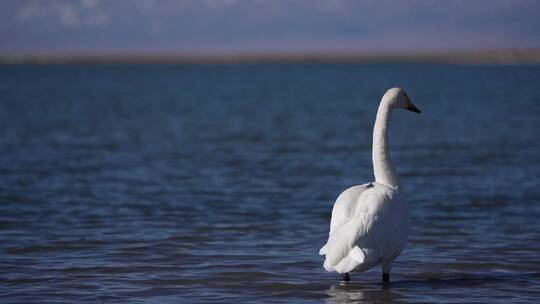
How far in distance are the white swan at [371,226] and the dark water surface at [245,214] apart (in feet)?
1.44

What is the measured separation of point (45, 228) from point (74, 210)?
1781mm

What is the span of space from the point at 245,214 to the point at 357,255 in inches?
229

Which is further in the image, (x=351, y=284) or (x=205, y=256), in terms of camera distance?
(x=205, y=256)

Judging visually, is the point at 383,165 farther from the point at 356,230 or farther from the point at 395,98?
the point at 356,230

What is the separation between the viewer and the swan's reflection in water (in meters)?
10.3

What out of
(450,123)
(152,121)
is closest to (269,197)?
(450,123)

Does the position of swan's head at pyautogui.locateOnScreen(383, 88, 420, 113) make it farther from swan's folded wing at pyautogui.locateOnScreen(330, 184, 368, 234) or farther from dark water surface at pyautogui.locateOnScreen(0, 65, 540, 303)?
dark water surface at pyautogui.locateOnScreen(0, 65, 540, 303)

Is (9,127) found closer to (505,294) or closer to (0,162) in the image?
(0,162)

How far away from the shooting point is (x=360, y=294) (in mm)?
10562

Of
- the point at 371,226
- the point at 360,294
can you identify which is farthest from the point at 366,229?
the point at 360,294

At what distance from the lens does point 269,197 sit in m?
17.6

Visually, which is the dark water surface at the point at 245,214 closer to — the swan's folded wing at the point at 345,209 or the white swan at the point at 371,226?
the white swan at the point at 371,226

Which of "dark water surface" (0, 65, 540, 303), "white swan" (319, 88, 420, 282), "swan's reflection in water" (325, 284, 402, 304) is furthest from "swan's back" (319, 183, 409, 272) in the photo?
"dark water surface" (0, 65, 540, 303)

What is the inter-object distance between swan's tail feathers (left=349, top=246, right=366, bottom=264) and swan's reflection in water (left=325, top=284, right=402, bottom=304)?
0.48 m
